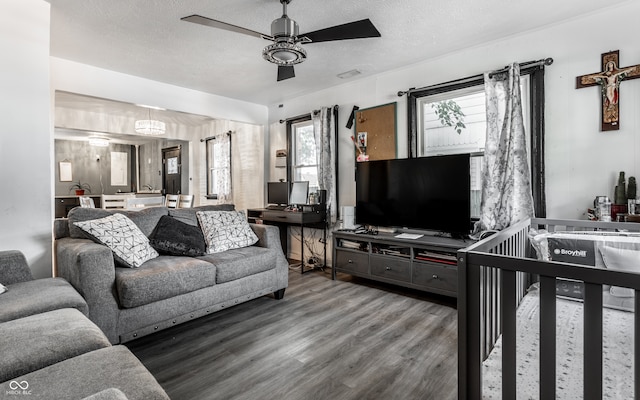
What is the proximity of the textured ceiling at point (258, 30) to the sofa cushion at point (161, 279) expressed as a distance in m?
2.01

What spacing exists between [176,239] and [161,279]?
2.04 ft

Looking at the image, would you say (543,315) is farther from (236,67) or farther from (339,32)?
(236,67)

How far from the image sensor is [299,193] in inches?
187

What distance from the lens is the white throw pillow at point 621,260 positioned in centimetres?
169

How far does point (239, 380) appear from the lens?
186cm

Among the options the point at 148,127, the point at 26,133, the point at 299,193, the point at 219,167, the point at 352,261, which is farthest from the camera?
the point at 219,167

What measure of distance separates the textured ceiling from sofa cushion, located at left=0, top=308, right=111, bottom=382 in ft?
7.53

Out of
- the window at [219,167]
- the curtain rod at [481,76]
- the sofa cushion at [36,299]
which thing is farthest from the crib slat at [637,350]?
the window at [219,167]

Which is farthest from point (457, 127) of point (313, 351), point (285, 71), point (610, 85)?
point (313, 351)

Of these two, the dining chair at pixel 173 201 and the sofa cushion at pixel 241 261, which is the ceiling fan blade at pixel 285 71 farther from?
the dining chair at pixel 173 201

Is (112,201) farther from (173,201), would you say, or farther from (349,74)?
(349,74)

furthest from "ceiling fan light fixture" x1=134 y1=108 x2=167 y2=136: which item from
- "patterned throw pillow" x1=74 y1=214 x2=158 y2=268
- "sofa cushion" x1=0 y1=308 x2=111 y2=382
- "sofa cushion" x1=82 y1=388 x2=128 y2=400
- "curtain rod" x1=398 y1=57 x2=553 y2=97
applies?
"sofa cushion" x1=82 y1=388 x2=128 y2=400

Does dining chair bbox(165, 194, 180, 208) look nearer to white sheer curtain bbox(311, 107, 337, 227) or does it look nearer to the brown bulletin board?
white sheer curtain bbox(311, 107, 337, 227)

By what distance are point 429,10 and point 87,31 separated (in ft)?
9.84
